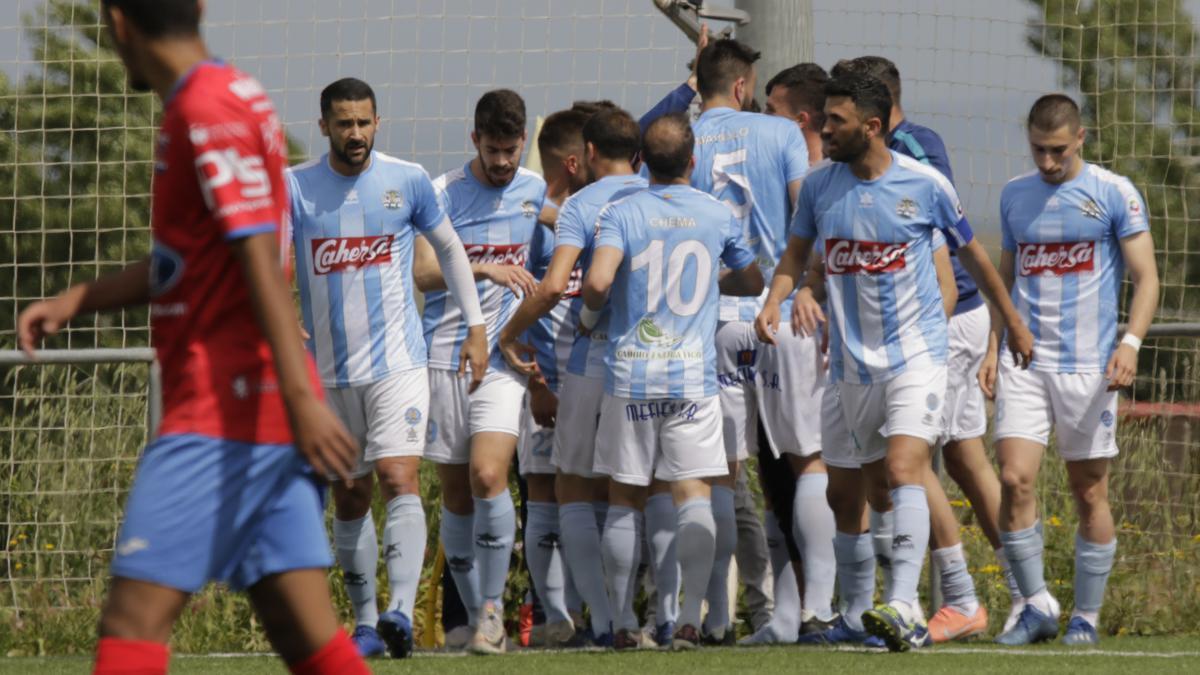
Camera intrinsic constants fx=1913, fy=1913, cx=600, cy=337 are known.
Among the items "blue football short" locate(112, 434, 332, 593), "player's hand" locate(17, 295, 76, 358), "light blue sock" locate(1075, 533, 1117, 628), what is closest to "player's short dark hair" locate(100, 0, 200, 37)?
"player's hand" locate(17, 295, 76, 358)

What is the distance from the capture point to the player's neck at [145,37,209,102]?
359 cm

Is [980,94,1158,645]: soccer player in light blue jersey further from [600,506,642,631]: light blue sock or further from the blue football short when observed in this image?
the blue football short

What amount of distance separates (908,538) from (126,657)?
13.8 ft

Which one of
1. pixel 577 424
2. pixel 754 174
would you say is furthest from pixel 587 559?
pixel 754 174

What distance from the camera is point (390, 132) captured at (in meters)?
9.96

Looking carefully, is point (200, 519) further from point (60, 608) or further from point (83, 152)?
point (83, 152)

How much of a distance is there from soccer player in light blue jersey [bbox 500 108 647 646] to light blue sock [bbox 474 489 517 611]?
0.26 m

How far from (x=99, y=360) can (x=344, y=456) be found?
18.8ft

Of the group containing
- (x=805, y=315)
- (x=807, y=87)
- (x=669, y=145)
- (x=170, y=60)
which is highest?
(x=807, y=87)

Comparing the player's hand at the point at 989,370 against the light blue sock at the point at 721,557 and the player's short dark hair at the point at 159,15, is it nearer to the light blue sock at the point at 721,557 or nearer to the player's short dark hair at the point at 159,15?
the light blue sock at the point at 721,557

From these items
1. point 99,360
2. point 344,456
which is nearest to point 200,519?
point 344,456

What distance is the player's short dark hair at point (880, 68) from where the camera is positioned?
26.4 feet

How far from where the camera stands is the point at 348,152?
7414mm

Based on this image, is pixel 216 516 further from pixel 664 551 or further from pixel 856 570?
pixel 856 570
